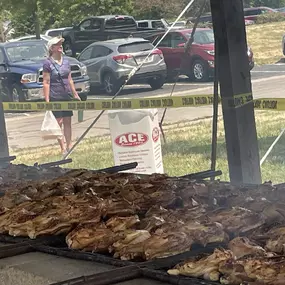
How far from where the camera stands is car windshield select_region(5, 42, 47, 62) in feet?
35.5

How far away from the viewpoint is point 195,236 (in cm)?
240

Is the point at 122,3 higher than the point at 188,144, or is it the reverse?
the point at 122,3

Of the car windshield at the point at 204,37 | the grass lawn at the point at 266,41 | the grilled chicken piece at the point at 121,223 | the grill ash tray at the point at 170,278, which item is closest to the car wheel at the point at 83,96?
the car windshield at the point at 204,37

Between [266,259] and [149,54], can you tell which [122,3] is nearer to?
[149,54]

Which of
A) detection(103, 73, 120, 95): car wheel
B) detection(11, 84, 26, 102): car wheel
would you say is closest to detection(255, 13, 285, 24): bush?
detection(103, 73, 120, 95): car wheel

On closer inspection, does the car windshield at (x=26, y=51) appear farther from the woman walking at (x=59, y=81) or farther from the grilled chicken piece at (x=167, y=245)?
the grilled chicken piece at (x=167, y=245)

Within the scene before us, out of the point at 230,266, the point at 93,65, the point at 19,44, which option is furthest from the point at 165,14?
the point at 230,266

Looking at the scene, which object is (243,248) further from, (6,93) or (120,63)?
(6,93)

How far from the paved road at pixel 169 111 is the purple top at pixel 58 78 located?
507mm

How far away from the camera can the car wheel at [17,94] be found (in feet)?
33.5

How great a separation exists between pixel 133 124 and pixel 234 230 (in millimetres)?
4627

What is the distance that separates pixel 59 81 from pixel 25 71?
2145mm

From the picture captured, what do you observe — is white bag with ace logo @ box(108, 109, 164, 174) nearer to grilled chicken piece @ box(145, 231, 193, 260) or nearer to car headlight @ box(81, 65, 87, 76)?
car headlight @ box(81, 65, 87, 76)

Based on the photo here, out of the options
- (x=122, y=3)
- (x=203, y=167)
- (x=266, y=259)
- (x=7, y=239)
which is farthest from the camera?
(x=122, y=3)
